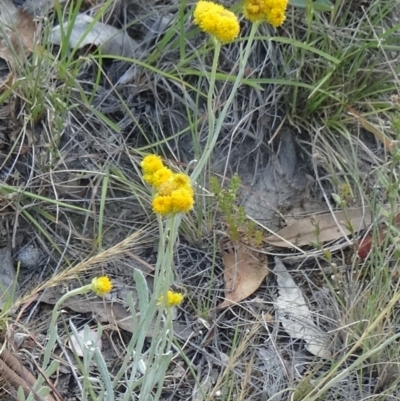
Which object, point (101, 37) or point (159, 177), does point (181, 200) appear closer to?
point (159, 177)

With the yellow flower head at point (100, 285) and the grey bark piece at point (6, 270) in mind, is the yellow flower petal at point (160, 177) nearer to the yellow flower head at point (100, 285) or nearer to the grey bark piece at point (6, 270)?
the yellow flower head at point (100, 285)

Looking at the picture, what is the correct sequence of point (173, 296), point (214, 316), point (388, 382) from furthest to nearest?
point (214, 316)
point (388, 382)
point (173, 296)

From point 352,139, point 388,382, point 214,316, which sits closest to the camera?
point 388,382

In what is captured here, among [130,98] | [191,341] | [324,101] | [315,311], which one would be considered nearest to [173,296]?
[191,341]

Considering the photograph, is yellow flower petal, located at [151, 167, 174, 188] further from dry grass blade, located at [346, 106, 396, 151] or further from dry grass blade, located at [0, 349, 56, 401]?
dry grass blade, located at [346, 106, 396, 151]

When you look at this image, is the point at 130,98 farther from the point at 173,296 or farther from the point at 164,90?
the point at 173,296

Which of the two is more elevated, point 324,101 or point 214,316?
point 324,101

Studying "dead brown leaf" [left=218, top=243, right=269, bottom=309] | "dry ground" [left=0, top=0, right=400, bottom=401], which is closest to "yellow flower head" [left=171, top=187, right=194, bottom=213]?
"dry ground" [left=0, top=0, right=400, bottom=401]
